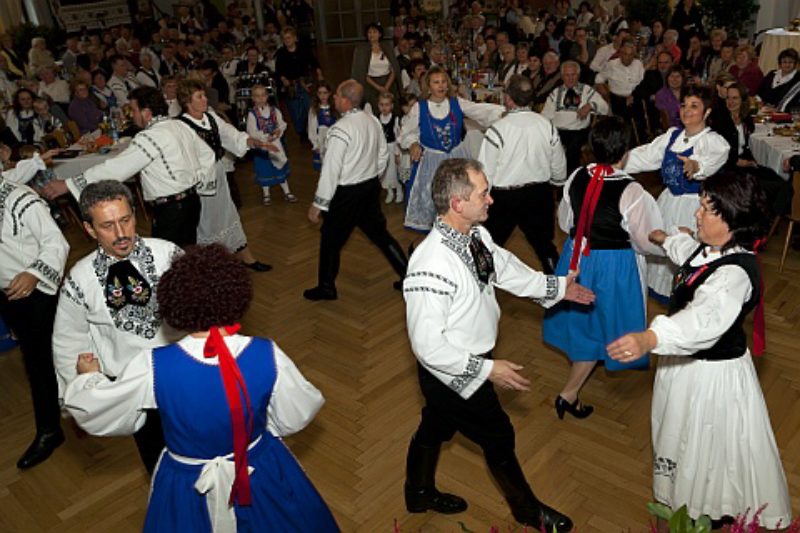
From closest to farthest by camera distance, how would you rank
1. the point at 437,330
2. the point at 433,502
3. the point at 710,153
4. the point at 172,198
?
the point at 437,330, the point at 433,502, the point at 710,153, the point at 172,198

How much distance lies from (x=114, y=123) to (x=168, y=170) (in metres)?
3.28

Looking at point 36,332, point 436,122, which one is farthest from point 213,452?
point 436,122

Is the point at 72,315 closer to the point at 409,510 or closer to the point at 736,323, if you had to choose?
the point at 409,510

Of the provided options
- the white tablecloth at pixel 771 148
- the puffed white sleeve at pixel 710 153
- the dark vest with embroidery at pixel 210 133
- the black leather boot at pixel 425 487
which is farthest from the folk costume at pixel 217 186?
the white tablecloth at pixel 771 148

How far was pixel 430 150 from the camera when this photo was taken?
548 cm

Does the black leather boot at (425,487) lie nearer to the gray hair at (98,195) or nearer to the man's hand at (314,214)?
the gray hair at (98,195)

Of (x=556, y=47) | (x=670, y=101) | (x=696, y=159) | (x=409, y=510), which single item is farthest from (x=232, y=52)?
(x=409, y=510)

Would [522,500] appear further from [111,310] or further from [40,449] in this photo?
[40,449]

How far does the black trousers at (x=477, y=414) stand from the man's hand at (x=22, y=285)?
175 cm

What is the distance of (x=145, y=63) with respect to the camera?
9.82 meters

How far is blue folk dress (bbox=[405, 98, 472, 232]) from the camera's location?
17.5 feet

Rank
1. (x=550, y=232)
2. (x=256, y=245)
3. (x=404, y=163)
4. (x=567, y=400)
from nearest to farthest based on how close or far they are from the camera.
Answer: (x=567, y=400)
(x=550, y=232)
(x=256, y=245)
(x=404, y=163)

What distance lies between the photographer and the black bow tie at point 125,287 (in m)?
2.65

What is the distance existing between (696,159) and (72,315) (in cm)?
344
